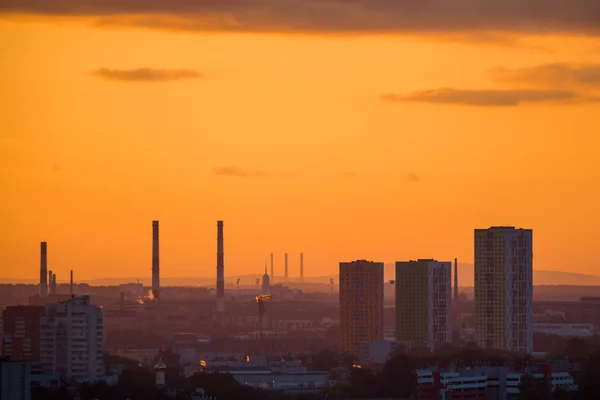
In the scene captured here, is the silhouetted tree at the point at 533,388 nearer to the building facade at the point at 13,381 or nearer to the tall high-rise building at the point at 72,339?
the tall high-rise building at the point at 72,339

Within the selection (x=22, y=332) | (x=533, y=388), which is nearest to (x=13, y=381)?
(x=533, y=388)

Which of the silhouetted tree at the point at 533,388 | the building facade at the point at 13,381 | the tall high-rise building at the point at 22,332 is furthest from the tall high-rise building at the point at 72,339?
the building facade at the point at 13,381

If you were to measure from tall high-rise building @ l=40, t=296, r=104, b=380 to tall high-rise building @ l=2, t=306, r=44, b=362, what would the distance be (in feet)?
7.97

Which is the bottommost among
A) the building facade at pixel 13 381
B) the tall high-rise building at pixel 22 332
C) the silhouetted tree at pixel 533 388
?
the silhouetted tree at pixel 533 388

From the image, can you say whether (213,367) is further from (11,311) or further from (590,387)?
(590,387)

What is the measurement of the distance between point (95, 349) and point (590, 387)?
39.4m

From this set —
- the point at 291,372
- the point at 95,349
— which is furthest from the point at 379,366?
the point at 95,349

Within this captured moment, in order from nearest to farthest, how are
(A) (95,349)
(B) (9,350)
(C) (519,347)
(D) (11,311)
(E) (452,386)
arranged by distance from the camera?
(E) (452,386), (A) (95,349), (B) (9,350), (D) (11,311), (C) (519,347)

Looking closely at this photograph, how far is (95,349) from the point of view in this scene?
466ft

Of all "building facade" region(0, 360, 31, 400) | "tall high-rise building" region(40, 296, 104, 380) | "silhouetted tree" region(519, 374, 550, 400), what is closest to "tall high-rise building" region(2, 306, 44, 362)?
"tall high-rise building" region(40, 296, 104, 380)

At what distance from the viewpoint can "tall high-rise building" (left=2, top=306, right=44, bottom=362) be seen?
500ft

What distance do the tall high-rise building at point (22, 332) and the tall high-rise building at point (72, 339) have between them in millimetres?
2431

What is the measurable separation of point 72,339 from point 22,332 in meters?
22.0

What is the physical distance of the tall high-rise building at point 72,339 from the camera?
139 meters
